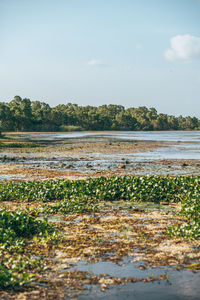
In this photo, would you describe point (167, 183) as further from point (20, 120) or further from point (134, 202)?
point (20, 120)

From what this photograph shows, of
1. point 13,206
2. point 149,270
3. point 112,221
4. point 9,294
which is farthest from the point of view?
point 13,206

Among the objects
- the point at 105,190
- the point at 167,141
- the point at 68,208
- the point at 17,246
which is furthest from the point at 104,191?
the point at 167,141

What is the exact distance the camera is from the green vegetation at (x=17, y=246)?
693cm

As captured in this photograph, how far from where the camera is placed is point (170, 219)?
12031 mm

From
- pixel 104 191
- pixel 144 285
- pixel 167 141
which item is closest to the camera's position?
pixel 144 285

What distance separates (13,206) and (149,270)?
24.9 feet

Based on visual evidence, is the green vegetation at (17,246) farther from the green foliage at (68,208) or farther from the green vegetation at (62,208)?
the green foliage at (68,208)

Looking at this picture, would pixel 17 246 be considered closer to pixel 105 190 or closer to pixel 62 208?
pixel 62 208

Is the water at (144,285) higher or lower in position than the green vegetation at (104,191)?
lower

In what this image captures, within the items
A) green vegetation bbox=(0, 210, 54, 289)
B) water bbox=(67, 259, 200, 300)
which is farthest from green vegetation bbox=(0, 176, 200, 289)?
water bbox=(67, 259, 200, 300)

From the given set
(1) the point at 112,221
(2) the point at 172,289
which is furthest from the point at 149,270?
(1) the point at 112,221

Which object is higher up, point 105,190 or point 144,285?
point 105,190

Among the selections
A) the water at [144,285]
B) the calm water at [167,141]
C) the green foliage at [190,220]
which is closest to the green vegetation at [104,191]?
the green foliage at [190,220]

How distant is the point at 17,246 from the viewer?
8.91 metres
